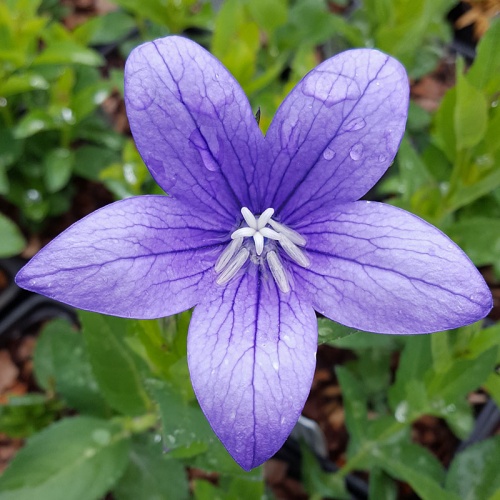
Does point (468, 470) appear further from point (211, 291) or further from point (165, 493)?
point (211, 291)

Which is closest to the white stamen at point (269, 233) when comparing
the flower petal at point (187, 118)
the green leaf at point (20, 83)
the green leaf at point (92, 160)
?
the flower petal at point (187, 118)

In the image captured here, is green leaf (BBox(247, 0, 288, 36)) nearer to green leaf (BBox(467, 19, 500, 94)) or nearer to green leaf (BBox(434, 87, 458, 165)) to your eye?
green leaf (BBox(434, 87, 458, 165))

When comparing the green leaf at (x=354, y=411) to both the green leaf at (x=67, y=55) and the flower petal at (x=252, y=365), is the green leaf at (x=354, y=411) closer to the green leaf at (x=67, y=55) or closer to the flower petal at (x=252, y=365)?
the flower petal at (x=252, y=365)

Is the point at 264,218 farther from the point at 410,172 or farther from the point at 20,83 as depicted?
the point at 20,83

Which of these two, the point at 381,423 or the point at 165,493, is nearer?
the point at 381,423

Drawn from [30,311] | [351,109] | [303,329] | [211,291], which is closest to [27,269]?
[211,291]

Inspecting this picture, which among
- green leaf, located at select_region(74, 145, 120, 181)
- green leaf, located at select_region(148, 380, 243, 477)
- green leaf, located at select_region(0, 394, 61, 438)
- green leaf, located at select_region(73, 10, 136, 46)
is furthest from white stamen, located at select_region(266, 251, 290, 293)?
green leaf, located at select_region(73, 10, 136, 46)

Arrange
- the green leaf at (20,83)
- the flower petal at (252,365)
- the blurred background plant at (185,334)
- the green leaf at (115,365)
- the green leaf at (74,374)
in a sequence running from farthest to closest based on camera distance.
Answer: the green leaf at (20,83), the green leaf at (74,374), the green leaf at (115,365), the blurred background plant at (185,334), the flower petal at (252,365)
